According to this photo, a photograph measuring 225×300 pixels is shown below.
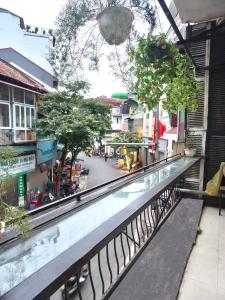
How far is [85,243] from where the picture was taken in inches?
30.6

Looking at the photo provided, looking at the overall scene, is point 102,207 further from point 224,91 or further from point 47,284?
point 224,91

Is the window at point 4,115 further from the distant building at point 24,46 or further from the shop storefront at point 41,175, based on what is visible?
the distant building at point 24,46

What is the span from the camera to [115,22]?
157 cm

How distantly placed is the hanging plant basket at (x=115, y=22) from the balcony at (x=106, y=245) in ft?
3.43

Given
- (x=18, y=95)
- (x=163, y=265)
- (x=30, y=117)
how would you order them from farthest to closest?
1. (x=30, y=117)
2. (x=18, y=95)
3. (x=163, y=265)

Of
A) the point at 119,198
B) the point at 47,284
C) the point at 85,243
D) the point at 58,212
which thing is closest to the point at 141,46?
the point at 119,198

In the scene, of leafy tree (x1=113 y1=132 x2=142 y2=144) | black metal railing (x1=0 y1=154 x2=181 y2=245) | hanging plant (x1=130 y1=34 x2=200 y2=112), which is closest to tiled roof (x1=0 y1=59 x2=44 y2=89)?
leafy tree (x1=113 y1=132 x2=142 y2=144)

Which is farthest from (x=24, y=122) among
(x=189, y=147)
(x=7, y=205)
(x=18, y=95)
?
(x=7, y=205)

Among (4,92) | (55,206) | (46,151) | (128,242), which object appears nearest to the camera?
(55,206)

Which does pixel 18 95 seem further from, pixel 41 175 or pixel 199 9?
pixel 199 9

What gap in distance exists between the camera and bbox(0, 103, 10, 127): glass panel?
25.1 feet

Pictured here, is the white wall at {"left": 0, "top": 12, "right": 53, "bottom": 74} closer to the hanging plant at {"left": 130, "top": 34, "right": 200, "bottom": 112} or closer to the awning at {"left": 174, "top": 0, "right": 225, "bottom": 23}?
the hanging plant at {"left": 130, "top": 34, "right": 200, "bottom": 112}

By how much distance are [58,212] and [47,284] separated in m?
0.81

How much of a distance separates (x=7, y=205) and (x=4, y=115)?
26.1 feet
